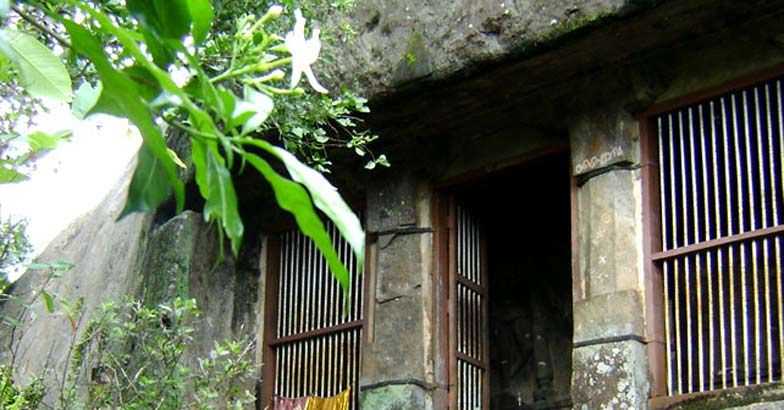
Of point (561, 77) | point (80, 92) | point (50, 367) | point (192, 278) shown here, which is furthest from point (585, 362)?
point (80, 92)

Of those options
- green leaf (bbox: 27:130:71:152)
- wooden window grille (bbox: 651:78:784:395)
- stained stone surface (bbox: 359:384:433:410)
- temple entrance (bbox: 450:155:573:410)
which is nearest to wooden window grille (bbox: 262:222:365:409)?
stained stone surface (bbox: 359:384:433:410)

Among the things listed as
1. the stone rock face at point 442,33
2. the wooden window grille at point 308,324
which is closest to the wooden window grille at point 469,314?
the wooden window grille at point 308,324

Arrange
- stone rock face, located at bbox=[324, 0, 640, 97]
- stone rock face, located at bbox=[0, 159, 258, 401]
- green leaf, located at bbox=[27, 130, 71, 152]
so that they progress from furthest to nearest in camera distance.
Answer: stone rock face, located at bbox=[0, 159, 258, 401], stone rock face, located at bbox=[324, 0, 640, 97], green leaf, located at bbox=[27, 130, 71, 152]

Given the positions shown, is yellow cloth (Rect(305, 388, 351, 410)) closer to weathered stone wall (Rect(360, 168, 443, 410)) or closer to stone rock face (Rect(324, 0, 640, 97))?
weathered stone wall (Rect(360, 168, 443, 410))

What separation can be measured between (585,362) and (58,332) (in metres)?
4.42

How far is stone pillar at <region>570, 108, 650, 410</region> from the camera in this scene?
6059 millimetres

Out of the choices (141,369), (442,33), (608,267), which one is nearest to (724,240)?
(608,267)

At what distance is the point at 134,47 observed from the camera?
1433 millimetres

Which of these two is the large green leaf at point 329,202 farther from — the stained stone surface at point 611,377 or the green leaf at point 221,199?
the stained stone surface at point 611,377

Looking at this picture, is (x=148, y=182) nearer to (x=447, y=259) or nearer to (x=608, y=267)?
(x=608, y=267)

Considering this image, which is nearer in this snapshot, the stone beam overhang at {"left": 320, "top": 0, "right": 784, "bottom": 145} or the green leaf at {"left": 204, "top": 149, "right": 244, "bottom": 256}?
the green leaf at {"left": 204, "top": 149, "right": 244, "bottom": 256}

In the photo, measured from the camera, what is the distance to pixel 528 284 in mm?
9078

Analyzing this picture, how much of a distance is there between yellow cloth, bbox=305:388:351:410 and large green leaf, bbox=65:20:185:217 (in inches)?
238

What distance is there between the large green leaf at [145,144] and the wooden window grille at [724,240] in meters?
4.76
